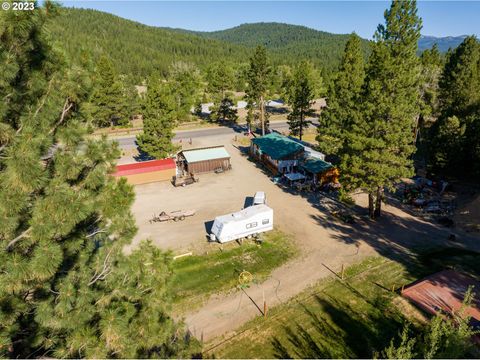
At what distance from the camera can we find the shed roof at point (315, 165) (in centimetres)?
3988

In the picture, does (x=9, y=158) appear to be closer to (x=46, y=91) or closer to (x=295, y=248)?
(x=46, y=91)

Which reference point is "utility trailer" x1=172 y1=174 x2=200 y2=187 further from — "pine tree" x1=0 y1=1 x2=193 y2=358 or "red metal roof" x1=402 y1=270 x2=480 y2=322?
"pine tree" x1=0 y1=1 x2=193 y2=358

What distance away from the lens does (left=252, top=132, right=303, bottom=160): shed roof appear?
43.7 metres

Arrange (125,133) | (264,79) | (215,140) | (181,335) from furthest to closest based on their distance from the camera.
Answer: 1. (125,133)
2. (215,140)
3. (264,79)
4. (181,335)

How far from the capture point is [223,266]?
24.8 m

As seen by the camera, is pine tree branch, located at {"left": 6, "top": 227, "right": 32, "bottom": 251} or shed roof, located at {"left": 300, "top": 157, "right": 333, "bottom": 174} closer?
pine tree branch, located at {"left": 6, "top": 227, "right": 32, "bottom": 251}

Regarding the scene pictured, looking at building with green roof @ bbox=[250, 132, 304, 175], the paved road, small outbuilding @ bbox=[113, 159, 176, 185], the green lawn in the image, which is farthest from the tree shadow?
the paved road

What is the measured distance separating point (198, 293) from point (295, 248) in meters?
9.62

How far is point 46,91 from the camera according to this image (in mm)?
7523

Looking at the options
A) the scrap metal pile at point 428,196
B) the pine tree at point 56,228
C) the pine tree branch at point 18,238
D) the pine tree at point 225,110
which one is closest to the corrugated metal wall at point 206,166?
the scrap metal pile at point 428,196

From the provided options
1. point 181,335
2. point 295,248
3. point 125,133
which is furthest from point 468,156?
point 125,133

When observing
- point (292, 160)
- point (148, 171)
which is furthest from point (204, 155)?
point (292, 160)

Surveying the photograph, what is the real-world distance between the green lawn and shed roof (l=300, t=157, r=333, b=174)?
17.3m

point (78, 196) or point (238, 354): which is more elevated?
point (78, 196)
